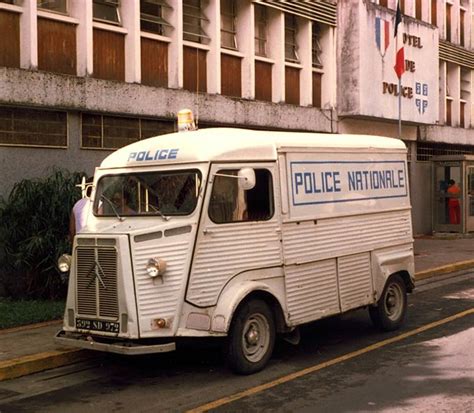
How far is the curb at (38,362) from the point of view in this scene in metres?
7.51

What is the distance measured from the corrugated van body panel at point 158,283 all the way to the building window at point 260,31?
11.1 m

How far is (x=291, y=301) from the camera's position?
780 centimetres

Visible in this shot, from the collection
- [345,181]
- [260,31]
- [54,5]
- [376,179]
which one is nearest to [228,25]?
[260,31]

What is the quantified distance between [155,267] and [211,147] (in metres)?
1.39

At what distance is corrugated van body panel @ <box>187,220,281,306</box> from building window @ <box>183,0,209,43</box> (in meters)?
8.64

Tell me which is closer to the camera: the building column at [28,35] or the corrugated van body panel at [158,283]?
the corrugated van body panel at [158,283]

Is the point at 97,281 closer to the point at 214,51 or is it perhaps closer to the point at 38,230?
the point at 38,230

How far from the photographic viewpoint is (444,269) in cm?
1569

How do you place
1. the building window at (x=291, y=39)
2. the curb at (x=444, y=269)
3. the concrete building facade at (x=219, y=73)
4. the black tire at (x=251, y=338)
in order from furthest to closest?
1. the building window at (x=291, y=39)
2. the curb at (x=444, y=269)
3. the concrete building facade at (x=219, y=73)
4. the black tire at (x=251, y=338)

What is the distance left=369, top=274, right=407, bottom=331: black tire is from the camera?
9.39 m

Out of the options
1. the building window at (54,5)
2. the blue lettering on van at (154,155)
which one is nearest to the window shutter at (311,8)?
the building window at (54,5)

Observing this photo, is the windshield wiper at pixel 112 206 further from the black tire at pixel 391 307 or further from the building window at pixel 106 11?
the building window at pixel 106 11

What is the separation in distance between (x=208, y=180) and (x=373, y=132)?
14630mm

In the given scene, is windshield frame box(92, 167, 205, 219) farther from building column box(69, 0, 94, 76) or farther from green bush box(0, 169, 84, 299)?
building column box(69, 0, 94, 76)
